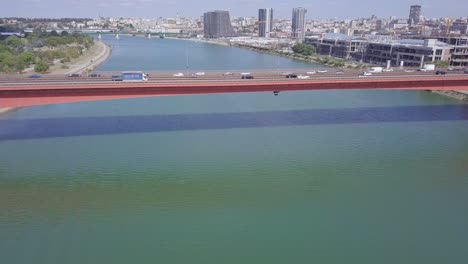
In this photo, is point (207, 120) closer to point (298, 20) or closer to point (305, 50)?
point (305, 50)

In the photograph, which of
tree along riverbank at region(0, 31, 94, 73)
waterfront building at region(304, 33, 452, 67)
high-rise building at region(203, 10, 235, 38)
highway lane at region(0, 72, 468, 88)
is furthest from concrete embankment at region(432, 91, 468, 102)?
high-rise building at region(203, 10, 235, 38)

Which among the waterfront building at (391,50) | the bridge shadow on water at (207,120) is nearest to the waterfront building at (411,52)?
the waterfront building at (391,50)

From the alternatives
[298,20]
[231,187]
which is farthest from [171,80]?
[298,20]

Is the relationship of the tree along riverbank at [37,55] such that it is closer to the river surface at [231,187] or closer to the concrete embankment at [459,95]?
the river surface at [231,187]

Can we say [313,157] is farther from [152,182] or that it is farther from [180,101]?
[180,101]

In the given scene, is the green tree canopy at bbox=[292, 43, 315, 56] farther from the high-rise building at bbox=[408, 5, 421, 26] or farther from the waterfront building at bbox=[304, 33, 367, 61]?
the high-rise building at bbox=[408, 5, 421, 26]

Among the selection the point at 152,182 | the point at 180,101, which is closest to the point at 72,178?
the point at 152,182

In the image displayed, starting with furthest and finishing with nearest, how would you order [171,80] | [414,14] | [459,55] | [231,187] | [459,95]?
[414,14]
[459,55]
[459,95]
[171,80]
[231,187]
